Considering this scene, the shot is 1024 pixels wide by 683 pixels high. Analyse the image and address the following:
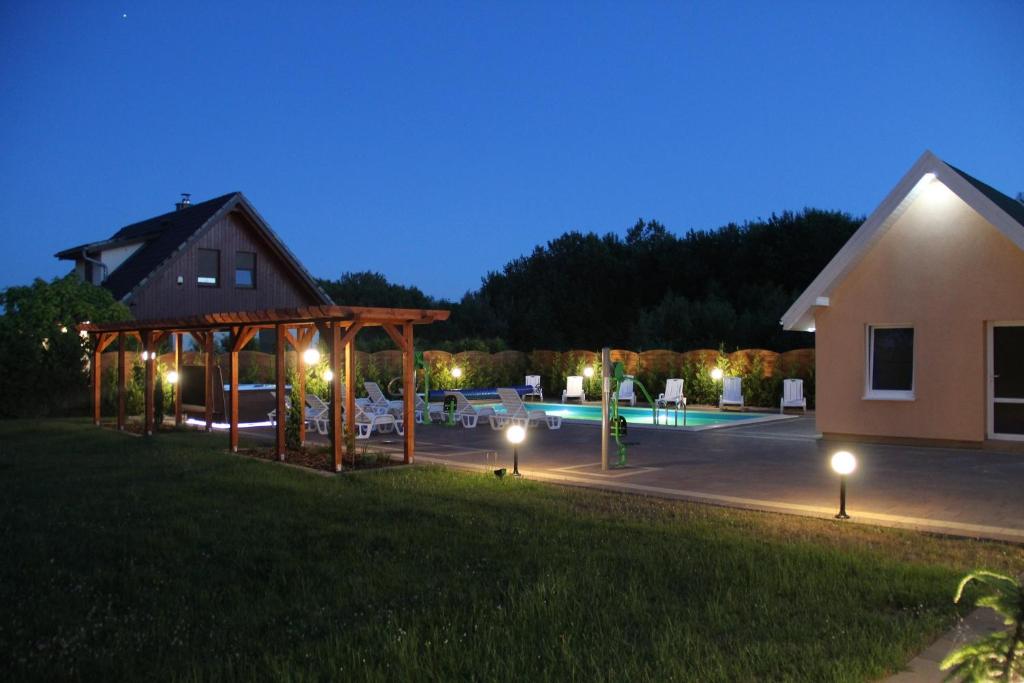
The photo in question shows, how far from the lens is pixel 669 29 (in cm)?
5672

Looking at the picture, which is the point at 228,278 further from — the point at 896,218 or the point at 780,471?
the point at 780,471

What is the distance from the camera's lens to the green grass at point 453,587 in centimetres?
448

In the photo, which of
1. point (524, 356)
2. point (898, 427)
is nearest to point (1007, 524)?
point (898, 427)

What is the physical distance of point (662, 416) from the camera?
21109mm

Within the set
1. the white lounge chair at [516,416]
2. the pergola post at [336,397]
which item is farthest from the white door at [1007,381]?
the pergola post at [336,397]

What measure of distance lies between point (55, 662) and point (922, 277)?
13.5 meters

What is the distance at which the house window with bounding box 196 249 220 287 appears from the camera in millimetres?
26453

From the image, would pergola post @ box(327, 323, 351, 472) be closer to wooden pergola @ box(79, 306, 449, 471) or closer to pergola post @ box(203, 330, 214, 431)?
wooden pergola @ box(79, 306, 449, 471)

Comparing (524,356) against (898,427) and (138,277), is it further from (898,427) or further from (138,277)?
(898,427)

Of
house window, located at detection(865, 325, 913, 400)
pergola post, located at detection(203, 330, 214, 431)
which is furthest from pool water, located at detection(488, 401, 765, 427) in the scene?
pergola post, located at detection(203, 330, 214, 431)

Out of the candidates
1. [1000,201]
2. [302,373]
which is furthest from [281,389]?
[1000,201]

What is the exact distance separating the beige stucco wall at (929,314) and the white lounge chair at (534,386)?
487 inches

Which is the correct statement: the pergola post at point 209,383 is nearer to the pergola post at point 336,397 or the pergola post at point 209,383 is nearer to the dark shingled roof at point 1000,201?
the pergola post at point 336,397

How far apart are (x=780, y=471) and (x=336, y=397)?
240 inches
